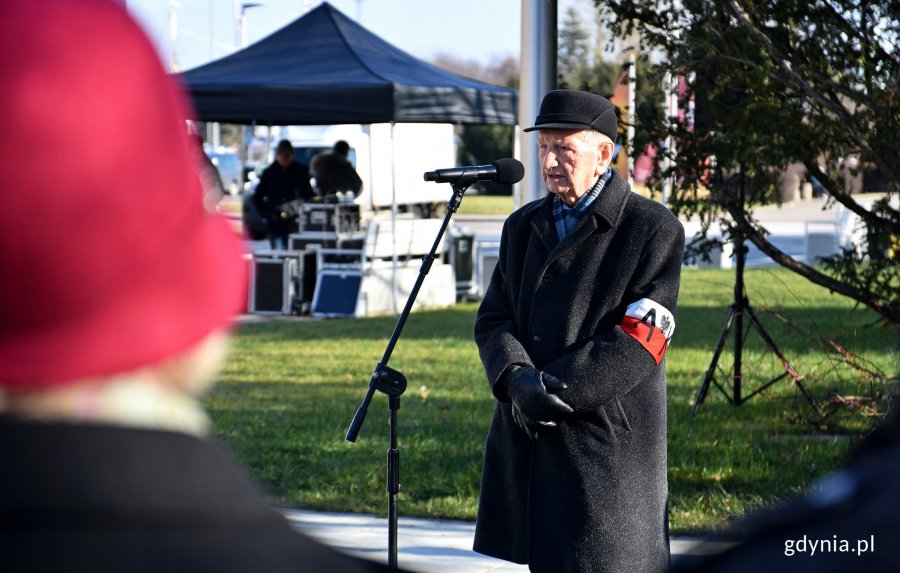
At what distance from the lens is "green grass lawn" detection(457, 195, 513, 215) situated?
45188mm

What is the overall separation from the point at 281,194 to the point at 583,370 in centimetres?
1524

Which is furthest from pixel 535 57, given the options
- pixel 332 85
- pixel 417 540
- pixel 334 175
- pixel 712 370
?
pixel 334 175

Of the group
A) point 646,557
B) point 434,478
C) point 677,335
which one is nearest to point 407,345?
point 677,335

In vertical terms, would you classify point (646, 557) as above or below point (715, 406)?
above

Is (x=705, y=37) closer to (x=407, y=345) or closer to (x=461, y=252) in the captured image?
(x=407, y=345)

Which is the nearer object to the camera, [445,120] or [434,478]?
[434,478]

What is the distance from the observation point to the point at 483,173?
15.0 feet

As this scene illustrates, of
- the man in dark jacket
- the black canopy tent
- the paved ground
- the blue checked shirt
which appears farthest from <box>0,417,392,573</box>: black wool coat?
the man in dark jacket

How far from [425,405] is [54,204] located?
28.8 feet

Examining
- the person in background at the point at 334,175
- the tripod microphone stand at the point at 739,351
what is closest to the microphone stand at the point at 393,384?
the tripod microphone stand at the point at 739,351

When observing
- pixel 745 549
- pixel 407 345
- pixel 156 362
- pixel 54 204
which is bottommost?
pixel 407 345

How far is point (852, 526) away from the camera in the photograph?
934mm

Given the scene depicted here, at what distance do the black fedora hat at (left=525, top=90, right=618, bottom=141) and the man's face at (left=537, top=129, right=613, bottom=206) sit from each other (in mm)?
26

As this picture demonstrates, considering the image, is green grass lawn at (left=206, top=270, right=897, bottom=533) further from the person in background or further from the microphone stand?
the person in background
